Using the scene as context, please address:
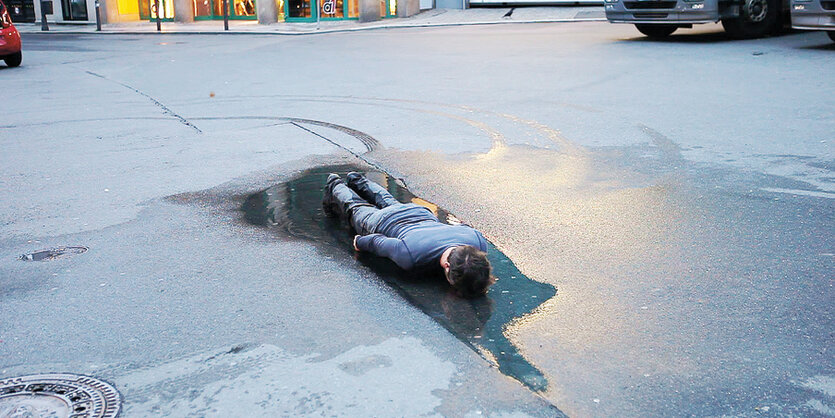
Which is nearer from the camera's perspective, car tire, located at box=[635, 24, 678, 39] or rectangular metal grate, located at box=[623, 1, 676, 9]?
rectangular metal grate, located at box=[623, 1, 676, 9]

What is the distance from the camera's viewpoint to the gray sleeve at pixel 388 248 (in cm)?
474

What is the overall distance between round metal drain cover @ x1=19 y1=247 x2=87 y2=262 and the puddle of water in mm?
1207

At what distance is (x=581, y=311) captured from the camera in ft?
14.1

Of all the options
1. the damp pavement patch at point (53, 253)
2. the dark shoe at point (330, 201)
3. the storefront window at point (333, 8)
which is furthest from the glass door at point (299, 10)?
the damp pavement patch at point (53, 253)

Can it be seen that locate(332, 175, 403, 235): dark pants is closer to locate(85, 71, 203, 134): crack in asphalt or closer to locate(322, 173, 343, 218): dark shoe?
locate(322, 173, 343, 218): dark shoe

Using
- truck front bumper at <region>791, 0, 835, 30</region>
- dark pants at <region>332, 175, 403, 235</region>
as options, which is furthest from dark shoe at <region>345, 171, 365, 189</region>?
truck front bumper at <region>791, 0, 835, 30</region>

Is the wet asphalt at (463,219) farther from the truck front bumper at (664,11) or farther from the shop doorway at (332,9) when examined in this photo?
the shop doorway at (332,9)

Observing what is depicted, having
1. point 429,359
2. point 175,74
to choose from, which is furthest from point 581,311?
point 175,74

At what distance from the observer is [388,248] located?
16.0 ft

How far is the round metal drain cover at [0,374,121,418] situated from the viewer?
10.7 ft

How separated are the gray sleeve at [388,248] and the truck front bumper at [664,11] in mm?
14652

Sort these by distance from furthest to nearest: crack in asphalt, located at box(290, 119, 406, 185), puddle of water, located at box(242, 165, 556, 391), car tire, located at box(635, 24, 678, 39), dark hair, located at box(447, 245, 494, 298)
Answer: car tire, located at box(635, 24, 678, 39)
crack in asphalt, located at box(290, 119, 406, 185)
dark hair, located at box(447, 245, 494, 298)
puddle of water, located at box(242, 165, 556, 391)

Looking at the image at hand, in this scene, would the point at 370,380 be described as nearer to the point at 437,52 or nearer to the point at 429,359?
the point at 429,359

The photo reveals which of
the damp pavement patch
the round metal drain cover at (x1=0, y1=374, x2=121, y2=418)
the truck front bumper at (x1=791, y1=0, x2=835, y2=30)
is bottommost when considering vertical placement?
the round metal drain cover at (x1=0, y1=374, x2=121, y2=418)
